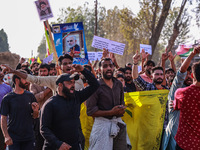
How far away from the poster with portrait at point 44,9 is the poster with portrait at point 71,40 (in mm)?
372

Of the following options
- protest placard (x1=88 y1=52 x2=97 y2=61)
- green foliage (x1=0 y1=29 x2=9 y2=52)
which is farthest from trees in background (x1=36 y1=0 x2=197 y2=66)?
green foliage (x1=0 y1=29 x2=9 y2=52)

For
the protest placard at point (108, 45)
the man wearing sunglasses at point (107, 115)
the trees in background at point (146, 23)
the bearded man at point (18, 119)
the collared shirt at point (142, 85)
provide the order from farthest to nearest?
the trees in background at point (146, 23), the protest placard at point (108, 45), the collared shirt at point (142, 85), the bearded man at point (18, 119), the man wearing sunglasses at point (107, 115)

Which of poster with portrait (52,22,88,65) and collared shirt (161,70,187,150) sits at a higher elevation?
poster with portrait (52,22,88,65)

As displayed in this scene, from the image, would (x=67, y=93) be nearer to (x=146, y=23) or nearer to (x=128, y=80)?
(x=128, y=80)

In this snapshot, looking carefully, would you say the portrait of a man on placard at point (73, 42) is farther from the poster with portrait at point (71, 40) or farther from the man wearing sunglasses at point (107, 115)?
the man wearing sunglasses at point (107, 115)

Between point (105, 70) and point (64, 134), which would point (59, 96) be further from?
point (105, 70)

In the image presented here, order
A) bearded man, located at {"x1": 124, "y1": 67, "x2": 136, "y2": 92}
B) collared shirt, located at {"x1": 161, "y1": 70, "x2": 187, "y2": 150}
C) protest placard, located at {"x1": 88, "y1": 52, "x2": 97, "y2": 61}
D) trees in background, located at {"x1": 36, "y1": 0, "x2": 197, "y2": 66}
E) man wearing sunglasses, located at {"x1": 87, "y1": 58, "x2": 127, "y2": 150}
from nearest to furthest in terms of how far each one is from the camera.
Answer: collared shirt, located at {"x1": 161, "y1": 70, "x2": 187, "y2": 150}, man wearing sunglasses, located at {"x1": 87, "y1": 58, "x2": 127, "y2": 150}, bearded man, located at {"x1": 124, "y1": 67, "x2": 136, "y2": 92}, protest placard, located at {"x1": 88, "y1": 52, "x2": 97, "y2": 61}, trees in background, located at {"x1": 36, "y1": 0, "x2": 197, "y2": 66}

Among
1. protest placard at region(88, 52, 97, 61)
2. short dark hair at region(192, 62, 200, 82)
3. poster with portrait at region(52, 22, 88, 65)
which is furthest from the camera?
protest placard at region(88, 52, 97, 61)

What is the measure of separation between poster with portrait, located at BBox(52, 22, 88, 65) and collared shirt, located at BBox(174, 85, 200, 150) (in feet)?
13.9

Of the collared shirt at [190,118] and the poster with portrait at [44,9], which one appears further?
the poster with portrait at [44,9]

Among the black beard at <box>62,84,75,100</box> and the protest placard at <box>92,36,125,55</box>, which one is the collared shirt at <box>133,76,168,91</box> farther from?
the protest placard at <box>92,36,125,55</box>

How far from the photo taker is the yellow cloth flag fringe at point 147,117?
17.6 ft

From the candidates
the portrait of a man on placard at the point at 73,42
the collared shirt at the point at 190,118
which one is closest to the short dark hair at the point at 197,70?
the collared shirt at the point at 190,118

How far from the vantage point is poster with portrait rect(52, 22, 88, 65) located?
7.70m
